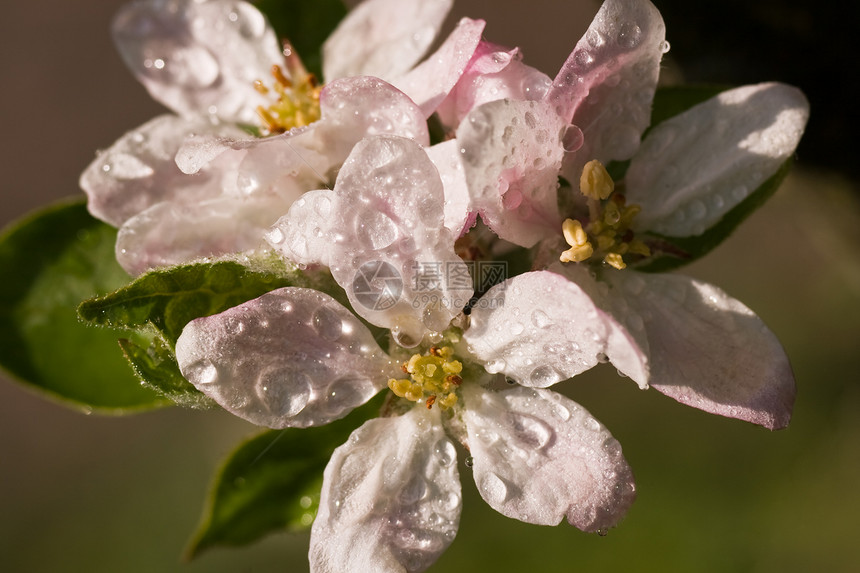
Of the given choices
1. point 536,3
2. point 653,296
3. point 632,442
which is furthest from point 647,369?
point 536,3

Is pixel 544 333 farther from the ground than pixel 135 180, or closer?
closer

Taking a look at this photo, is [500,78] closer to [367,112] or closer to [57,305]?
[367,112]

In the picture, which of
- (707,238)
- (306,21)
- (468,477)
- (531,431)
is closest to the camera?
(531,431)

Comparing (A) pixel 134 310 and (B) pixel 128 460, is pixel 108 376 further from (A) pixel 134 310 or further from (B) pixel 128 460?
(B) pixel 128 460

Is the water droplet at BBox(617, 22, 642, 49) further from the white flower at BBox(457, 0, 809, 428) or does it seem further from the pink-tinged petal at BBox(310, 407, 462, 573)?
the pink-tinged petal at BBox(310, 407, 462, 573)
